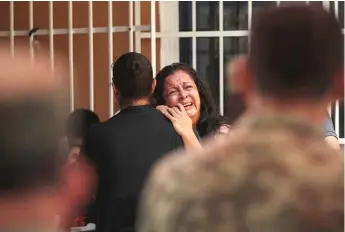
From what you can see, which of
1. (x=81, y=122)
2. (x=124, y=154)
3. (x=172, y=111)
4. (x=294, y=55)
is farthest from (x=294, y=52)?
(x=81, y=122)

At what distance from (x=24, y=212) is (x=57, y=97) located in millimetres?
221

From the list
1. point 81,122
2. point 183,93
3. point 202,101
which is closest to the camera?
point 183,93

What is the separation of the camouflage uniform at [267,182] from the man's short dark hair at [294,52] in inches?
2.5

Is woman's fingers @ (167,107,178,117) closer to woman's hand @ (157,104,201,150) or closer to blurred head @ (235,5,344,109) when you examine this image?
woman's hand @ (157,104,201,150)

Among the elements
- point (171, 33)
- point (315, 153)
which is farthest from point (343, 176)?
point (171, 33)

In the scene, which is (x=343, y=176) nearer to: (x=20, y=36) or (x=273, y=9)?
(x=273, y=9)

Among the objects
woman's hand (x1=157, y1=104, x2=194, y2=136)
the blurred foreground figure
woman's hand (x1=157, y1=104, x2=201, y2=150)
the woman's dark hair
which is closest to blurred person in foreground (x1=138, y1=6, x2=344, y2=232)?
the blurred foreground figure

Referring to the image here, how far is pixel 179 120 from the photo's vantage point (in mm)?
2420

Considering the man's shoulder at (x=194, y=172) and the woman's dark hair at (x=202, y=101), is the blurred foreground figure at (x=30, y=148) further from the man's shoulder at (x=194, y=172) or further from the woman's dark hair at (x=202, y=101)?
the woman's dark hair at (x=202, y=101)

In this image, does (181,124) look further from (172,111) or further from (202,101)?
(202,101)

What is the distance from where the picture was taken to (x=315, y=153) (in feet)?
4.21

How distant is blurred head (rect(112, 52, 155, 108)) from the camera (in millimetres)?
2383

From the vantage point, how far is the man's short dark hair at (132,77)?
7.84 ft

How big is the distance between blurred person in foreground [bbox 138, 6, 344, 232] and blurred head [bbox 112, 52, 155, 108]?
106 centimetres
